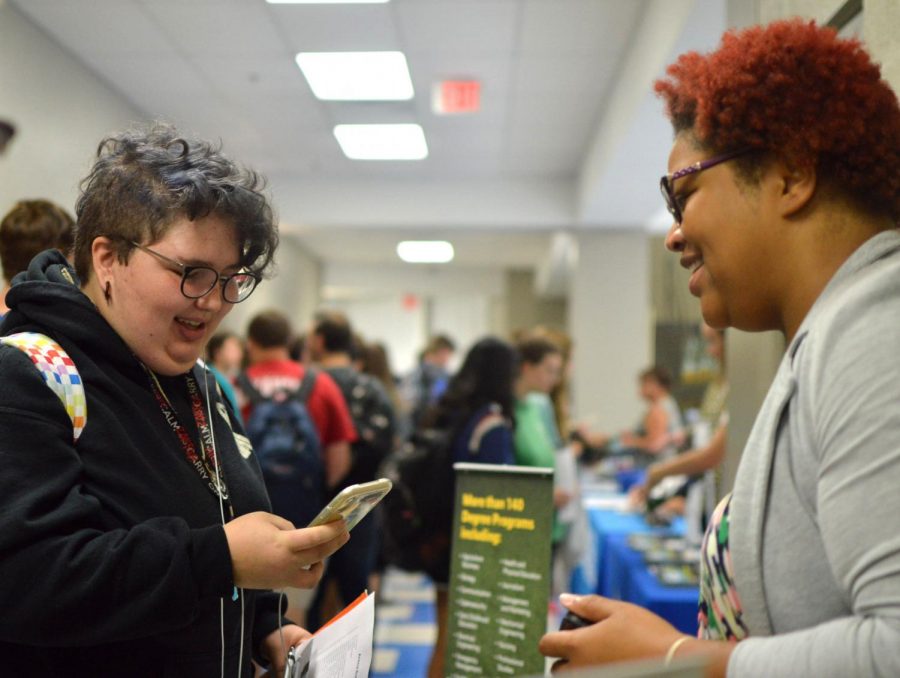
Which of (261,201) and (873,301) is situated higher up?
(261,201)

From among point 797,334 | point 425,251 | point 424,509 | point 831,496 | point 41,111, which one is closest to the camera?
point 831,496

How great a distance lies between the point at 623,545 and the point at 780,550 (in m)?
2.84

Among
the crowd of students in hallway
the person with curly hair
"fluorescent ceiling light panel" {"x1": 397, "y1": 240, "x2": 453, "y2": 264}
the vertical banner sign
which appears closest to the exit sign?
the crowd of students in hallway

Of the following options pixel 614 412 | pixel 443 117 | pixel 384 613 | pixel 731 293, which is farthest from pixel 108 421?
pixel 614 412

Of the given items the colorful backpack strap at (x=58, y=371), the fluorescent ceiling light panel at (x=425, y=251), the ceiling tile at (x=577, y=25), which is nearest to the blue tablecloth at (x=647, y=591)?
the colorful backpack strap at (x=58, y=371)

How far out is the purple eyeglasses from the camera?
92 cm

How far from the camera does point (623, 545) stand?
3.52 metres

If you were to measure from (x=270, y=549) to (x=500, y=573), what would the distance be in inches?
22.5

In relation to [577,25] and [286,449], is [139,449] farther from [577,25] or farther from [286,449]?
[577,25]

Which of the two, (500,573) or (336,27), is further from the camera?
(336,27)

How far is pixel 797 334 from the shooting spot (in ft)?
2.78

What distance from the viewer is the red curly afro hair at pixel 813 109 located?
87 cm

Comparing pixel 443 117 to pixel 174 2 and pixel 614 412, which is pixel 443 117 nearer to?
pixel 174 2

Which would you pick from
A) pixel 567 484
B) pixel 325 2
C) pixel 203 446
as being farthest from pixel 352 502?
pixel 325 2
